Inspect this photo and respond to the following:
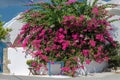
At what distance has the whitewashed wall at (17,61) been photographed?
2030cm

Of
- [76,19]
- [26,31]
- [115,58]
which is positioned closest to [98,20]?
[76,19]

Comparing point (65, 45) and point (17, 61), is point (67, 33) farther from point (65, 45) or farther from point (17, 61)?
point (17, 61)

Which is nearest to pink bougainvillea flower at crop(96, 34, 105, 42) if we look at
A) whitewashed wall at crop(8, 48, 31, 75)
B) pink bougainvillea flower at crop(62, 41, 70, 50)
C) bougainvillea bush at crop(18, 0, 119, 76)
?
bougainvillea bush at crop(18, 0, 119, 76)

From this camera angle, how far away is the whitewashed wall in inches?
799

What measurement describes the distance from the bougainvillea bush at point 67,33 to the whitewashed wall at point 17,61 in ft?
1.77

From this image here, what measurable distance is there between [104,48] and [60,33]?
3034mm

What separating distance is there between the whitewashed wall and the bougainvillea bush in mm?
539

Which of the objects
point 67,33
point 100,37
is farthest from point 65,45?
point 100,37

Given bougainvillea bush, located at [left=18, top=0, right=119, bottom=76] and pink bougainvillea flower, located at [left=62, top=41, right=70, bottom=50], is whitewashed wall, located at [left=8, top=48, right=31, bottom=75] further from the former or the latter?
pink bougainvillea flower, located at [left=62, top=41, right=70, bottom=50]

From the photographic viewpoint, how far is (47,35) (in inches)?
789

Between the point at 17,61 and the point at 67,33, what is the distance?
349 cm

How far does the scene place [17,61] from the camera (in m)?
20.5

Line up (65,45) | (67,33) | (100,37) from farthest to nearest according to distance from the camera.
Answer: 1. (67,33)
2. (100,37)
3. (65,45)

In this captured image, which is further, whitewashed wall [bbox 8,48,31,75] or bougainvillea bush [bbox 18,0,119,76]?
whitewashed wall [bbox 8,48,31,75]
